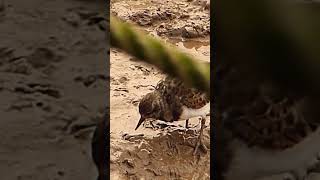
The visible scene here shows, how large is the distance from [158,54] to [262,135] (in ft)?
0.32

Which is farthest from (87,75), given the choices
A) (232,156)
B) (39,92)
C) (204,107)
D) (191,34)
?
(191,34)

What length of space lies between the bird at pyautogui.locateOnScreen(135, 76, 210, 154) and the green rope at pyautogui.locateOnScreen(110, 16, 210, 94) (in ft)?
3.20

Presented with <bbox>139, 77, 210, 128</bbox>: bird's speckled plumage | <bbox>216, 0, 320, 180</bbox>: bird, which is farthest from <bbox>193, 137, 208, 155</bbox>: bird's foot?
<bbox>216, 0, 320, 180</bbox>: bird

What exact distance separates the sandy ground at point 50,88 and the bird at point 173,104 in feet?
2.24

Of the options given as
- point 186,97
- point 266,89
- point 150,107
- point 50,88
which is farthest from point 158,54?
point 150,107

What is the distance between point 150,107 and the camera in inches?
59.6

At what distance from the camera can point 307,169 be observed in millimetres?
323

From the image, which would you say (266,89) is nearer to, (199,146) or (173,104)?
(173,104)

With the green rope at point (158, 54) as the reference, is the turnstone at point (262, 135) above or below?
below

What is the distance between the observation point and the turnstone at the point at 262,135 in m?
0.30

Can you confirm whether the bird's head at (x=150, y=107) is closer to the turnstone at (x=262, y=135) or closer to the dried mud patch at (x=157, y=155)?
the dried mud patch at (x=157, y=155)

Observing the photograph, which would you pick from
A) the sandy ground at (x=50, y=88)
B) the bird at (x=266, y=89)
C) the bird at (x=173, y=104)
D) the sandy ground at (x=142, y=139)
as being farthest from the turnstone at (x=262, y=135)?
the sandy ground at (x=142, y=139)

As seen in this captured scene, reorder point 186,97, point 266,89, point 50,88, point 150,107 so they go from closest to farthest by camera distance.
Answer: point 266,89
point 50,88
point 186,97
point 150,107

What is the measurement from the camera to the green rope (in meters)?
0.27
